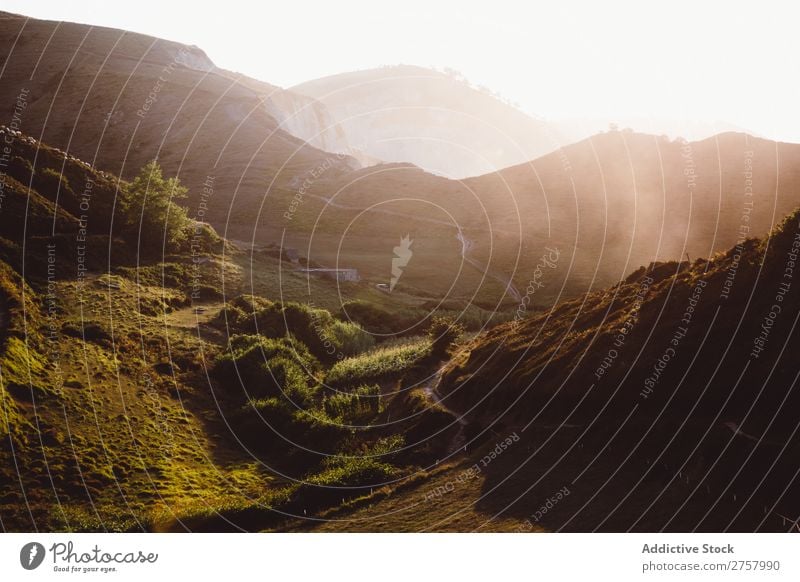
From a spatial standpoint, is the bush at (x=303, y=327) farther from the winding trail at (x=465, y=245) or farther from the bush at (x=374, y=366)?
the winding trail at (x=465, y=245)

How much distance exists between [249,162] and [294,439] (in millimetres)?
119054

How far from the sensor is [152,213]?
54.6 m

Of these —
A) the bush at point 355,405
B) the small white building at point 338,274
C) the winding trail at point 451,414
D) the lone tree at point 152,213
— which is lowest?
the small white building at point 338,274

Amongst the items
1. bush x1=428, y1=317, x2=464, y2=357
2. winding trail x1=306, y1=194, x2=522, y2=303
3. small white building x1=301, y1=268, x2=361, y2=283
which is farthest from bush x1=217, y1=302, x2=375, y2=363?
winding trail x1=306, y1=194, x2=522, y2=303

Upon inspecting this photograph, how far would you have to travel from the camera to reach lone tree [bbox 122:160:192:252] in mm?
52872

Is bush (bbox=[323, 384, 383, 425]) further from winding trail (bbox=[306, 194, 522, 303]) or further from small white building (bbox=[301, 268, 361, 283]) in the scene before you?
winding trail (bbox=[306, 194, 522, 303])

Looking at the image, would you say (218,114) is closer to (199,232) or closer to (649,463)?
(199,232)
